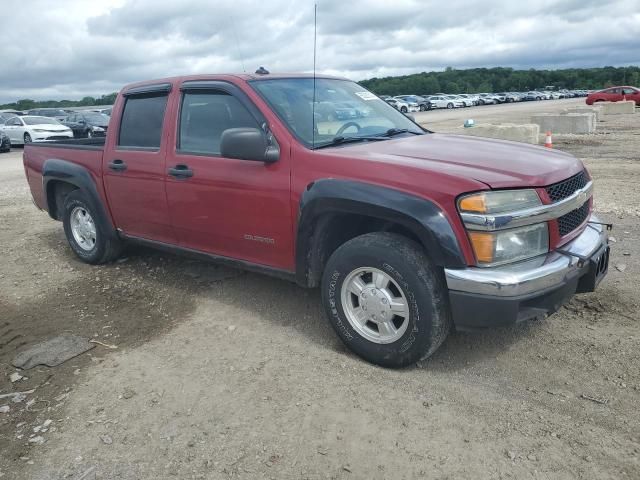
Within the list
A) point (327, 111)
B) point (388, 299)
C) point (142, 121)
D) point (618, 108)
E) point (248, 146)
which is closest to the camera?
point (388, 299)

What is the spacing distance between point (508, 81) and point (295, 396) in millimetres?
117536

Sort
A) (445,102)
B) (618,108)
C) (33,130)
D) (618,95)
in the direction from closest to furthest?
(33,130) < (618,108) < (618,95) < (445,102)

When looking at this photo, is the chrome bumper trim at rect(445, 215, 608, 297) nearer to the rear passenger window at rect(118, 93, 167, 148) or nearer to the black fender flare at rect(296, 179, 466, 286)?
the black fender flare at rect(296, 179, 466, 286)

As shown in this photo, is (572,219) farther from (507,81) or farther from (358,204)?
(507,81)

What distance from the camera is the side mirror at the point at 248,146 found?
3.71 meters

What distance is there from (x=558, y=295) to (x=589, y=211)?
1040mm

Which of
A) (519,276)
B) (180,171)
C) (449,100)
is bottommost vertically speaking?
(519,276)

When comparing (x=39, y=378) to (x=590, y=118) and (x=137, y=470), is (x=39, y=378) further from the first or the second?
(x=590, y=118)

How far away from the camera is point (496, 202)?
3072 millimetres

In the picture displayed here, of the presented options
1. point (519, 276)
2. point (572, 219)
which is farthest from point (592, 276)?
point (519, 276)

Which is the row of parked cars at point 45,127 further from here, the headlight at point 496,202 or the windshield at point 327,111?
the headlight at point 496,202

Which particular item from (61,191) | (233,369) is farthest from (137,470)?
(61,191)

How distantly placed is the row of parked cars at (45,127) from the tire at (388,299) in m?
20.9

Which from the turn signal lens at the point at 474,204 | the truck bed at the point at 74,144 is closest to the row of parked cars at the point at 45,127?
the truck bed at the point at 74,144
